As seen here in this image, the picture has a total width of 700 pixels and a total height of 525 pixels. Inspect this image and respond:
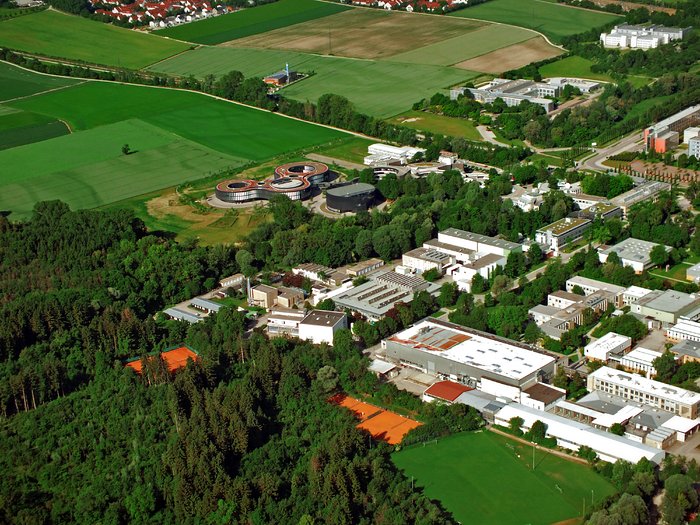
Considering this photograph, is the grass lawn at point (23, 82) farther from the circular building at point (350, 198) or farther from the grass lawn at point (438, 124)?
the circular building at point (350, 198)

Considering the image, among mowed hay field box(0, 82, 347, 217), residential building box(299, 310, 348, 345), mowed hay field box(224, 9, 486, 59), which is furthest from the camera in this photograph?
mowed hay field box(224, 9, 486, 59)

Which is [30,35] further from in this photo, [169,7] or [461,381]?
[461,381]

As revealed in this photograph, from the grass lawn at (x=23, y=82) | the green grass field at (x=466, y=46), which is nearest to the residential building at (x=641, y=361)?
the green grass field at (x=466, y=46)

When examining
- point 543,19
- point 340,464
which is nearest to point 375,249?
point 340,464

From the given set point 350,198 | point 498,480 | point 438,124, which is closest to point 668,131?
point 438,124

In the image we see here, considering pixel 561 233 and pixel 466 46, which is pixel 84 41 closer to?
pixel 466 46

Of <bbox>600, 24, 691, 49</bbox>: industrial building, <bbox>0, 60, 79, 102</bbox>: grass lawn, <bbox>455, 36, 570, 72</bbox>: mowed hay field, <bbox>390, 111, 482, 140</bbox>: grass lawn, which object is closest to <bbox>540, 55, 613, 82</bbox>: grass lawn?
<bbox>455, 36, 570, 72</bbox>: mowed hay field

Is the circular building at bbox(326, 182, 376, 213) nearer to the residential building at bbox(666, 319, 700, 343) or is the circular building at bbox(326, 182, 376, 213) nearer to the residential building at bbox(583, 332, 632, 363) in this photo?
the residential building at bbox(583, 332, 632, 363)

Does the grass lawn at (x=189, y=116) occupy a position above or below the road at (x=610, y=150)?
above
